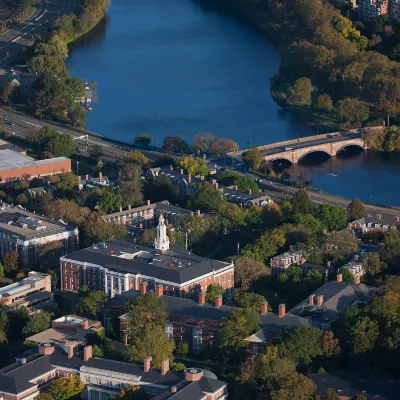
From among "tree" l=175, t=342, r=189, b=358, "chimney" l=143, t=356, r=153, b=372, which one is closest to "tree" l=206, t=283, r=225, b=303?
"tree" l=175, t=342, r=189, b=358

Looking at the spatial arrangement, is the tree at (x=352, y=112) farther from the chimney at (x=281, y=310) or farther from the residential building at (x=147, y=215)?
the chimney at (x=281, y=310)

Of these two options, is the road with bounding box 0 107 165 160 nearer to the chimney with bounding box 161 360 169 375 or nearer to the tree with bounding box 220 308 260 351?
the tree with bounding box 220 308 260 351

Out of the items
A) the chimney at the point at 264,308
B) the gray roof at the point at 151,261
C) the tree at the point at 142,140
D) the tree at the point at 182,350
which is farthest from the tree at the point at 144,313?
the tree at the point at 142,140

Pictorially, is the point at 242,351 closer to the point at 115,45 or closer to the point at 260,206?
the point at 260,206

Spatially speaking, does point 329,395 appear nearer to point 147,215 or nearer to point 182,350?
point 182,350

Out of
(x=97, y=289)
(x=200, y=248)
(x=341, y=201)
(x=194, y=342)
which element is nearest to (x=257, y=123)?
(x=341, y=201)

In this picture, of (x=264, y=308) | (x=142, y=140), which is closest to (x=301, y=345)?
(x=264, y=308)
